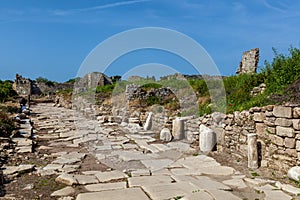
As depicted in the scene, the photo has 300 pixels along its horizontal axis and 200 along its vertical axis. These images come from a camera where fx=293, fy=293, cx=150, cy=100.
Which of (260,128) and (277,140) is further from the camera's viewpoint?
(260,128)

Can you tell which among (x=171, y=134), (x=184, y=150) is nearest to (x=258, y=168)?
(x=184, y=150)

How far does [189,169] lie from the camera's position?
608cm

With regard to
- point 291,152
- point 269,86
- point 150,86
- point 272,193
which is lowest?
point 272,193

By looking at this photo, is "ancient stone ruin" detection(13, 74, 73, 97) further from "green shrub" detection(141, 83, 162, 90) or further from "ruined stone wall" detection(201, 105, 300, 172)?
"ruined stone wall" detection(201, 105, 300, 172)

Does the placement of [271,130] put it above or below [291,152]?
above

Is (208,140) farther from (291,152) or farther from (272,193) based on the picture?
(272,193)

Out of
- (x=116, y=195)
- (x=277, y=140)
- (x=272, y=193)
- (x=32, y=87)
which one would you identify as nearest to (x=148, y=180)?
(x=116, y=195)

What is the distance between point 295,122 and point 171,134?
529 cm

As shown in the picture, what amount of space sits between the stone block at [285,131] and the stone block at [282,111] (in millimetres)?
235

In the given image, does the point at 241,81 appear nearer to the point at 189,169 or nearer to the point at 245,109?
the point at 245,109

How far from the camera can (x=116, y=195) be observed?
173 inches

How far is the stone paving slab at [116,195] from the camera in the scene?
14.0 ft

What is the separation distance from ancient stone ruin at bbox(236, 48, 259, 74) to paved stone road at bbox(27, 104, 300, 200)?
7.49 m

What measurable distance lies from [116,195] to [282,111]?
3398 mm
